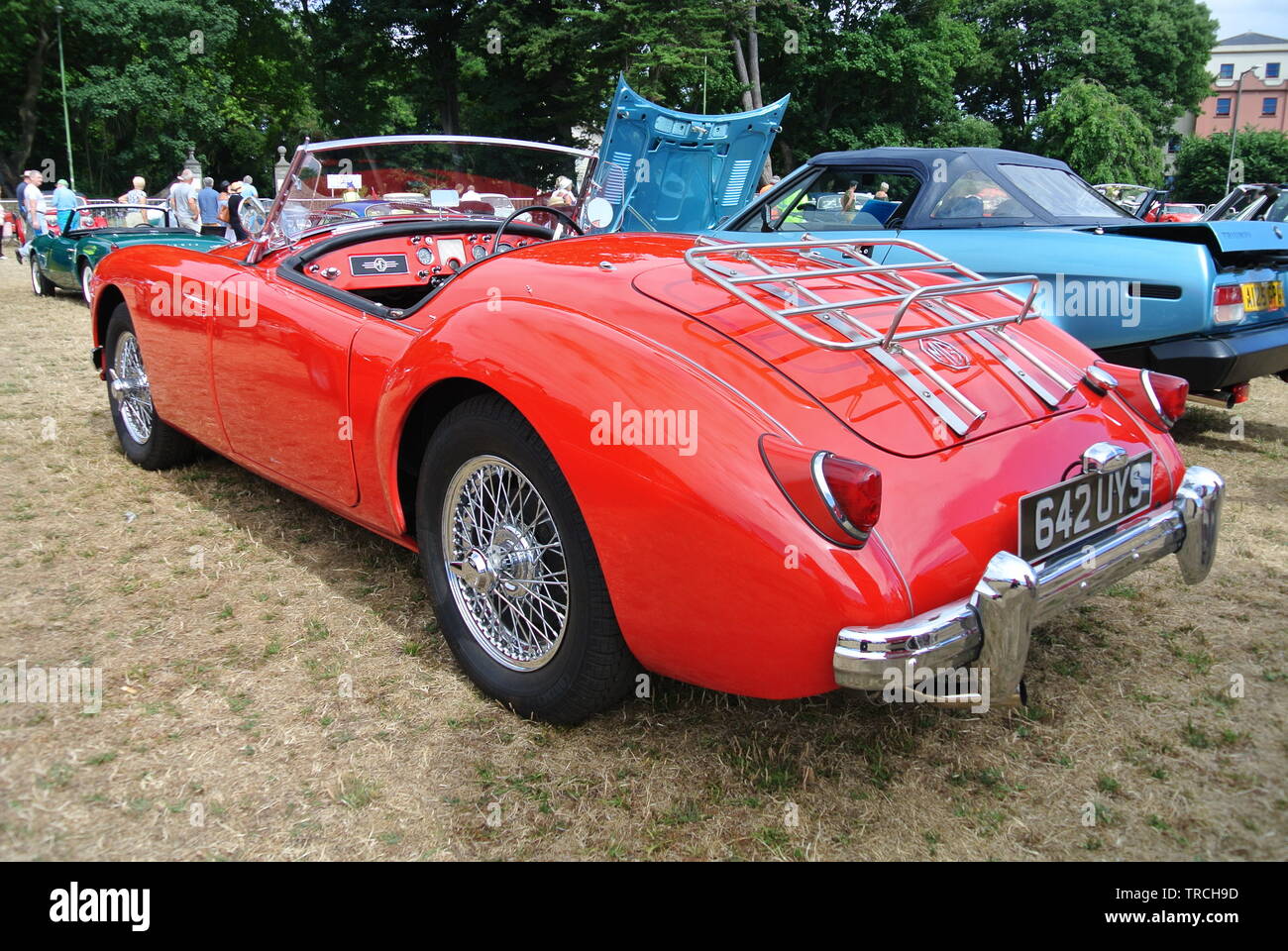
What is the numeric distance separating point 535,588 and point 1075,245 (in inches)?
149

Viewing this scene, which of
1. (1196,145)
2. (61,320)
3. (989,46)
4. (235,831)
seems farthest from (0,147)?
(1196,145)

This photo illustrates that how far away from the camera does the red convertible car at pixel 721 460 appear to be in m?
1.82

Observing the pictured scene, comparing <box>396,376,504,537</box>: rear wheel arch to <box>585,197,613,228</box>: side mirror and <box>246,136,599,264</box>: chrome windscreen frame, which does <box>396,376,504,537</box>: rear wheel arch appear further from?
<box>585,197,613,228</box>: side mirror

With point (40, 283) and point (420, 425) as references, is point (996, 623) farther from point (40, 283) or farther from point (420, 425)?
point (40, 283)

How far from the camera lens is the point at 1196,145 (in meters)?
44.4

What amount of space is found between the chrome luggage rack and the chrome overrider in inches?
15.1

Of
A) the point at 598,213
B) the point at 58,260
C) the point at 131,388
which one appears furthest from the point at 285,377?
the point at 58,260

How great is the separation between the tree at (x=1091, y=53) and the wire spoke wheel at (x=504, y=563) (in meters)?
46.5

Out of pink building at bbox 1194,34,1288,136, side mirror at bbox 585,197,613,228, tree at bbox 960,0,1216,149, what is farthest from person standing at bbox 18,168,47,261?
pink building at bbox 1194,34,1288,136

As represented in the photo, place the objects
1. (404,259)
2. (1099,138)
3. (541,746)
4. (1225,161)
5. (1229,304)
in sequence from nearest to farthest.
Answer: (541,746)
(404,259)
(1229,304)
(1099,138)
(1225,161)

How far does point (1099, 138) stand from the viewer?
32.2 m

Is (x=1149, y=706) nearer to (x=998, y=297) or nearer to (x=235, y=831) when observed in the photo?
(x=998, y=297)
